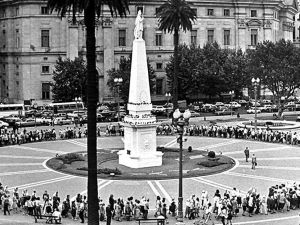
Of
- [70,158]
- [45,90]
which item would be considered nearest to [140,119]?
[70,158]

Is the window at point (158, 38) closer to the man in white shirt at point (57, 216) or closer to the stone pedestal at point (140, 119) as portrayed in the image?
the stone pedestal at point (140, 119)

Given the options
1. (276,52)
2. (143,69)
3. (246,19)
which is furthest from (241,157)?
(246,19)

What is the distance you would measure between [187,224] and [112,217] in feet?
13.4

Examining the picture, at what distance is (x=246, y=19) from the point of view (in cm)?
10738

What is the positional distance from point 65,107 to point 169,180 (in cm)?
4366

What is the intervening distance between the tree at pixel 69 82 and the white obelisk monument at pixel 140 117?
39945 mm

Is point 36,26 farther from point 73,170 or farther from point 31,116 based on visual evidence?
point 73,170

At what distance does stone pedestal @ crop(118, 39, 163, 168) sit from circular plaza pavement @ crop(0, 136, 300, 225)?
15.7ft

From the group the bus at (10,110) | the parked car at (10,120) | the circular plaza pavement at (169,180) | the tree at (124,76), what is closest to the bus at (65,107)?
the bus at (10,110)

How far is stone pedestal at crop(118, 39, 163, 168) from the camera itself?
4444 cm

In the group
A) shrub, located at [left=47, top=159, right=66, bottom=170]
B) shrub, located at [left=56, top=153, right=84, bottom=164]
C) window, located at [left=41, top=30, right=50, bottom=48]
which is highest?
window, located at [left=41, top=30, right=50, bottom=48]

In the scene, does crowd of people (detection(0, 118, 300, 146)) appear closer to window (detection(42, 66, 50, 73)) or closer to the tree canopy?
the tree canopy

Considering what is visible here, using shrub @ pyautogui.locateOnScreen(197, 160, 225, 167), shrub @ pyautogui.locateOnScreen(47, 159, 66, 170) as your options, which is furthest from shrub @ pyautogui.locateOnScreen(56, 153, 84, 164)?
shrub @ pyautogui.locateOnScreen(197, 160, 225, 167)

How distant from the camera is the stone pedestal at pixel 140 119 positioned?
44.4 m
